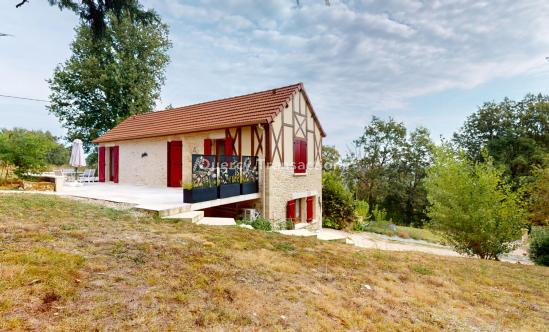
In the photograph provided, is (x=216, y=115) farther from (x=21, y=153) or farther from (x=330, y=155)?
(x=330, y=155)

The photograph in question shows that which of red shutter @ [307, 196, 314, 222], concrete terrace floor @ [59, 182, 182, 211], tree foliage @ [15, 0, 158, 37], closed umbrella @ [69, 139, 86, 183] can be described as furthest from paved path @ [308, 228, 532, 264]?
closed umbrella @ [69, 139, 86, 183]

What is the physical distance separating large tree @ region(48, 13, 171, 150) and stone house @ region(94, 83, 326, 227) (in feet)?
24.3

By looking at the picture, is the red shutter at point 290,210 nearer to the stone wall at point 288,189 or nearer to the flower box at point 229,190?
the stone wall at point 288,189

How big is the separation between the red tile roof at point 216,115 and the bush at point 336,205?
165 inches

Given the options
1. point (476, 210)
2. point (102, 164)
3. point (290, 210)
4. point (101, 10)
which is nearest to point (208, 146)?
point (290, 210)

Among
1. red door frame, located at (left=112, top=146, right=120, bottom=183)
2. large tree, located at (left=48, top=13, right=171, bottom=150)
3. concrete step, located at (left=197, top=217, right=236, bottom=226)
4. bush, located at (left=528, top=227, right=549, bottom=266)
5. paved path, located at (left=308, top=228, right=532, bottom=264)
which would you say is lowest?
paved path, located at (left=308, top=228, right=532, bottom=264)

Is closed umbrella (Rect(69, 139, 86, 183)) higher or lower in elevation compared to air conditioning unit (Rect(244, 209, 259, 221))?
higher

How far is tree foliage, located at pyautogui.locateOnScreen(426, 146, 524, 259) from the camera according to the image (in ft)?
29.2

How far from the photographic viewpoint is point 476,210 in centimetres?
909

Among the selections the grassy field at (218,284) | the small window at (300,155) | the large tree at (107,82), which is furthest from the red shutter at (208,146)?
the large tree at (107,82)

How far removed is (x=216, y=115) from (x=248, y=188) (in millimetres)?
4301

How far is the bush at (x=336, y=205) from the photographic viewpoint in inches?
639

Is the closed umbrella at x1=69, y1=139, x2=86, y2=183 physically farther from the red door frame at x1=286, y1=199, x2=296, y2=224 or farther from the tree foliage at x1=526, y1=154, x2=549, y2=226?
the tree foliage at x1=526, y1=154, x2=549, y2=226

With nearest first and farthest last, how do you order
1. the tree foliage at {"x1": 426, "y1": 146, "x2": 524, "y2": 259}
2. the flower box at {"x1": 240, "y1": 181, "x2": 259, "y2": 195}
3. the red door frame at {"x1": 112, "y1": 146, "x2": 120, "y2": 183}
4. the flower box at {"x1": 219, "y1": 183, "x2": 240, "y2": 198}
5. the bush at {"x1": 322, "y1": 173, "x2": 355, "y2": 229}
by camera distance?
the flower box at {"x1": 219, "y1": 183, "x2": 240, "y2": 198}, the tree foliage at {"x1": 426, "y1": 146, "x2": 524, "y2": 259}, the flower box at {"x1": 240, "y1": 181, "x2": 259, "y2": 195}, the red door frame at {"x1": 112, "y1": 146, "x2": 120, "y2": 183}, the bush at {"x1": 322, "y1": 173, "x2": 355, "y2": 229}
